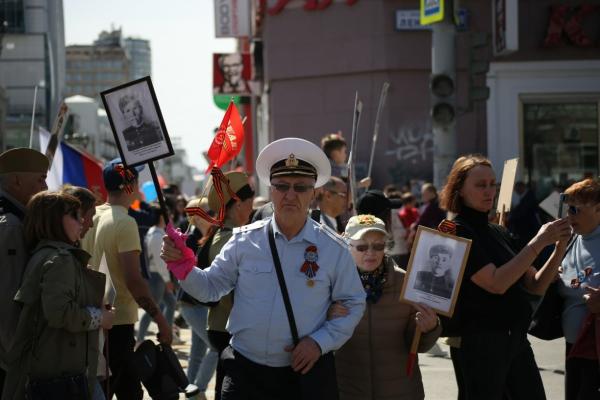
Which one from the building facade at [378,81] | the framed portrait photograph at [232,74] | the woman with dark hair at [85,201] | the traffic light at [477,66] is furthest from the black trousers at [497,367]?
the framed portrait photograph at [232,74]

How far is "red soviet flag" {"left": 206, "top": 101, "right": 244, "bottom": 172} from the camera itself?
5797mm

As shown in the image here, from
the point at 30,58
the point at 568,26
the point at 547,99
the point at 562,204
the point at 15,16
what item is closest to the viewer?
the point at 562,204

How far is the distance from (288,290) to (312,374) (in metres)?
0.38

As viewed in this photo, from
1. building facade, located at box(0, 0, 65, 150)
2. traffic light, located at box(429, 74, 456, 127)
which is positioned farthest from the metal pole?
building facade, located at box(0, 0, 65, 150)

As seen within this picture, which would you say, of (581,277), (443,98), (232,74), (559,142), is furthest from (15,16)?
(581,277)

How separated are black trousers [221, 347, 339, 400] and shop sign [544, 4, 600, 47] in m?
17.9

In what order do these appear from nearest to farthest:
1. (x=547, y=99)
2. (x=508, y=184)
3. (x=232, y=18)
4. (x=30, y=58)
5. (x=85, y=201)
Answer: (x=85, y=201) → (x=508, y=184) → (x=547, y=99) → (x=232, y=18) → (x=30, y=58)

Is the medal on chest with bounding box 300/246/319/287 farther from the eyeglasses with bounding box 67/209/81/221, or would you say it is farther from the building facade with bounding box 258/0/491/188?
the building facade with bounding box 258/0/491/188

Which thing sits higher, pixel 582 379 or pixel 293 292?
pixel 293 292

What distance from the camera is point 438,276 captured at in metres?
5.21

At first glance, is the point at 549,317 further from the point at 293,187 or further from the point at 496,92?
the point at 496,92

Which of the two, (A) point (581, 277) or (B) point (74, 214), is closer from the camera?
(B) point (74, 214)

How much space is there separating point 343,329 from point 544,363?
6.08 metres

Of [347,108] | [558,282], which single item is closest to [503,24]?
[347,108]
